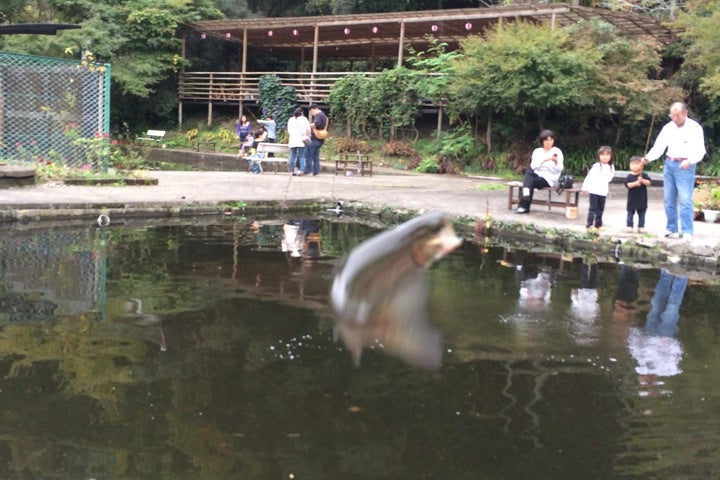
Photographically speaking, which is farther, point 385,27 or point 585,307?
point 385,27

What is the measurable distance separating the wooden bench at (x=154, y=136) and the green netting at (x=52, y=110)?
16.8 metres

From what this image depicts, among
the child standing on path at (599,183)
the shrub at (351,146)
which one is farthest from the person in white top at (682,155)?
the shrub at (351,146)

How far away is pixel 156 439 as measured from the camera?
4020 mm

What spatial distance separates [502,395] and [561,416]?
1.37ft

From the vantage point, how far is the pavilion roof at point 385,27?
70.8 ft

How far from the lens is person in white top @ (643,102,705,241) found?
9.51 meters

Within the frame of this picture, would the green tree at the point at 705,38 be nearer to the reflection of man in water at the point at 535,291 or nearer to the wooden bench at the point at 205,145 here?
the reflection of man in water at the point at 535,291

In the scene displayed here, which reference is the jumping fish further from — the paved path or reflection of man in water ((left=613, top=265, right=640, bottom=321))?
the paved path

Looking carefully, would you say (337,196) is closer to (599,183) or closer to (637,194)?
(599,183)

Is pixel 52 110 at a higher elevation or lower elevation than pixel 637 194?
higher

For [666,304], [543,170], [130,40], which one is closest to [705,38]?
[543,170]

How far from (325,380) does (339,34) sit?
85.8ft

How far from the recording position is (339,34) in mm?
29562

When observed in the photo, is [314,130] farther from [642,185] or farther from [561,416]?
[561,416]
